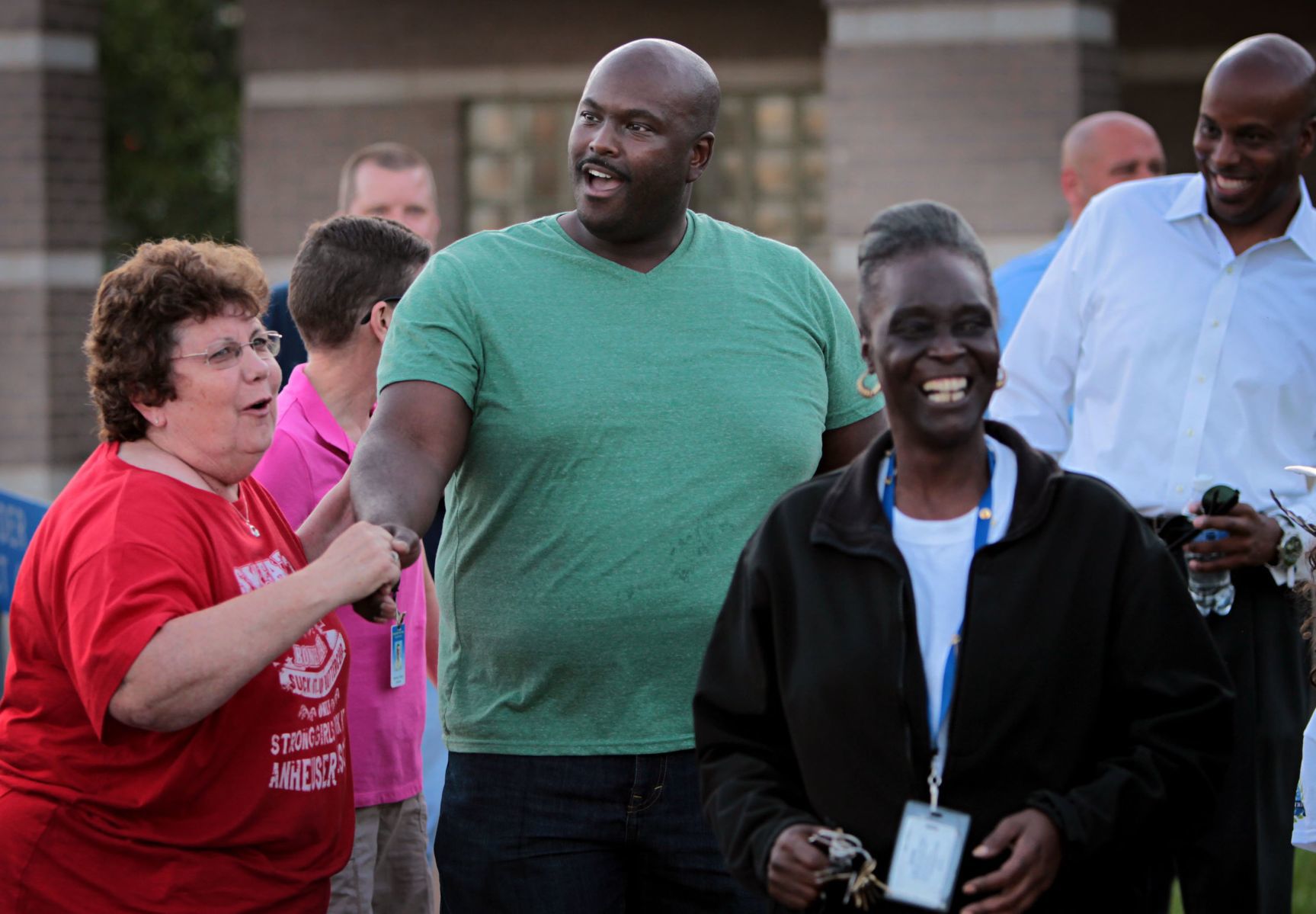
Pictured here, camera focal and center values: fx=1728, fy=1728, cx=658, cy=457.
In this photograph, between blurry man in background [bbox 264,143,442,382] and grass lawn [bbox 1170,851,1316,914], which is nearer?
grass lawn [bbox 1170,851,1316,914]

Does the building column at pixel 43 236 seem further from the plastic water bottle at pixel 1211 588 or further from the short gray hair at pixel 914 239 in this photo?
the short gray hair at pixel 914 239

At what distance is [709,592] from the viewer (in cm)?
330

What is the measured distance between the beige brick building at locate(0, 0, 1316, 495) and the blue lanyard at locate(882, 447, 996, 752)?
7.05 m

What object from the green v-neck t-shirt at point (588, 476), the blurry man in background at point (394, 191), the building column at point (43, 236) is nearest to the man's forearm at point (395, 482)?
the green v-neck t-shirt at point (588, 476)

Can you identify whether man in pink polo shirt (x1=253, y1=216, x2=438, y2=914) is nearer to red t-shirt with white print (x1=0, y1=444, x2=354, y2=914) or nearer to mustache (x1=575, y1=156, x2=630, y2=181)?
red t-shirt with white print (x1=0, y1=444, x2=354, y2=914)

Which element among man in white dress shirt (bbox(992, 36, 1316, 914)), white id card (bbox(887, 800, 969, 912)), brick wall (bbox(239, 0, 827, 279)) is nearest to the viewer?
white id card (bbox(887, 800, 969, 912))

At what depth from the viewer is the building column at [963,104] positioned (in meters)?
9.46

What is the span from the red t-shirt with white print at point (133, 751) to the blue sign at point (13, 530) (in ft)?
10.1

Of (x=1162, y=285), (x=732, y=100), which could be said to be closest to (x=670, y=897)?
(x=1162, y=285)

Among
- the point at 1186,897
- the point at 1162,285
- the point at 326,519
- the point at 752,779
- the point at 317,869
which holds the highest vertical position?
the point at 1162,285

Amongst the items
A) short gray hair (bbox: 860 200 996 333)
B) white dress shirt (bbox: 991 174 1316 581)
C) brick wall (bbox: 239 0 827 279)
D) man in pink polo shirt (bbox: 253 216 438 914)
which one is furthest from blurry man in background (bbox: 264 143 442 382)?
brick wall (bbox: 239 0 827 279)

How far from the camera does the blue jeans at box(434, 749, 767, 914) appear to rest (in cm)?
329

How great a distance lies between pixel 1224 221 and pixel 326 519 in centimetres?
228

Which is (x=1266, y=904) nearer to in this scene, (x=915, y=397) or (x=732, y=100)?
(x=915, y=397)
